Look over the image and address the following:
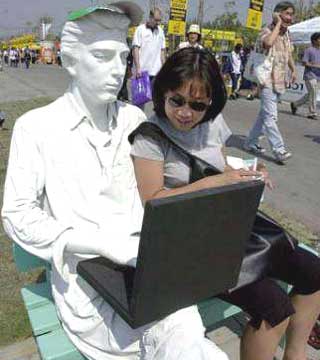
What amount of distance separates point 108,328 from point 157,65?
5.49 m

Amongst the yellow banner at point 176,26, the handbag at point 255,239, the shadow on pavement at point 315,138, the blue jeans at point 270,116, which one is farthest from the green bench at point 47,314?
the yellow banner at point 176,26

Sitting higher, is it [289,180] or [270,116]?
[270,116]

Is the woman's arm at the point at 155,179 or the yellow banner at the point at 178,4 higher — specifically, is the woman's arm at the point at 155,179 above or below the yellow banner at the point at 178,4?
below

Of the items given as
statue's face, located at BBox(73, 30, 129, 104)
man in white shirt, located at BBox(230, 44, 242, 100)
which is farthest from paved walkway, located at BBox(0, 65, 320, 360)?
man in white shirt, located at BBox(230, 44, 242, 100)

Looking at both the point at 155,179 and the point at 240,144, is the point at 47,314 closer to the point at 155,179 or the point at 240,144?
the point at 155,179

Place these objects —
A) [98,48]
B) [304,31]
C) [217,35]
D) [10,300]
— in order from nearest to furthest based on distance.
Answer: [98,48], [10,300], [304,31], [217,35]

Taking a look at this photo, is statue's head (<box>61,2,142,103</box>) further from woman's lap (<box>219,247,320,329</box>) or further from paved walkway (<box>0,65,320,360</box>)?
paved walkway (<box>0,65,320,360</box>)

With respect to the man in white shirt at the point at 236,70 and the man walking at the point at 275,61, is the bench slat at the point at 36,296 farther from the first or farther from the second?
the man in white shirt at the point at 236,70

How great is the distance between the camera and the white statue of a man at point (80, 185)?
151 cm

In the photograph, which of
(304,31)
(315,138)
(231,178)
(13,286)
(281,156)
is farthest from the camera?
(304,31)

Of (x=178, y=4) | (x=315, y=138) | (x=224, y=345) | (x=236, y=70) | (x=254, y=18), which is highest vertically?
(x=178, y=4)

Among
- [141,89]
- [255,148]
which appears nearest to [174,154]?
[141,89]

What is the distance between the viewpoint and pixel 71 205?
5.27 ft

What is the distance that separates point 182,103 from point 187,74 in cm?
11
